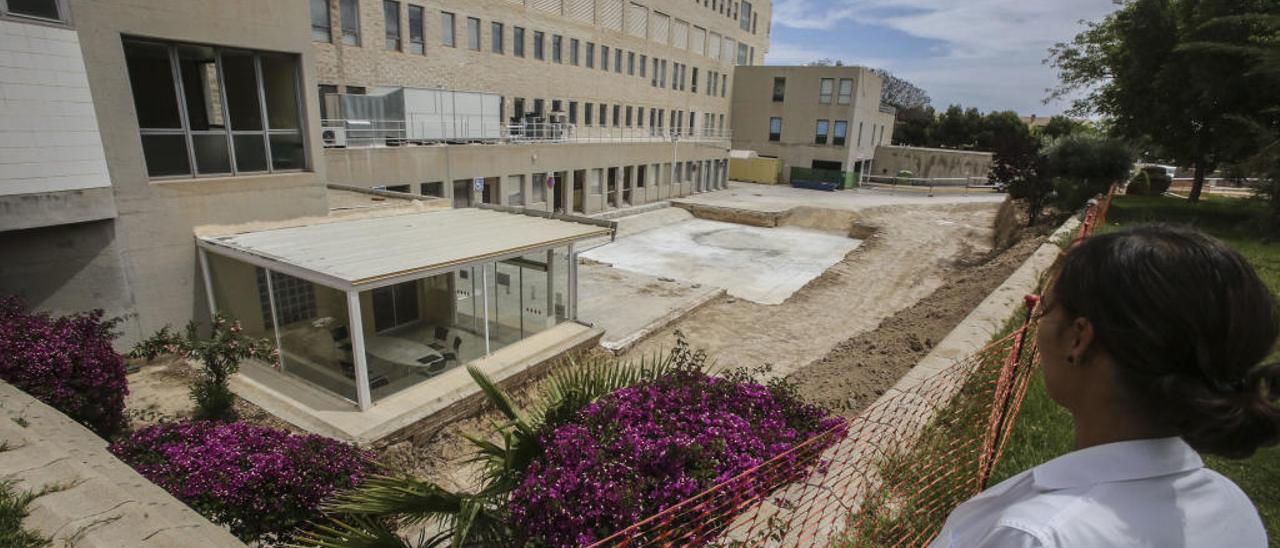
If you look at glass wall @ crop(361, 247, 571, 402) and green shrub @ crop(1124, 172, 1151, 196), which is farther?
green shrub @ crop(1124, 172, 1151, 196)

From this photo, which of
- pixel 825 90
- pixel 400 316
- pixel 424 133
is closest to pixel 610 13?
pixel 424 133

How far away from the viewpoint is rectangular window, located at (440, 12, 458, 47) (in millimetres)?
25094

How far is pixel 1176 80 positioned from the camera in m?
18.7

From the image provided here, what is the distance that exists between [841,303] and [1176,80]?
1227 centimetres

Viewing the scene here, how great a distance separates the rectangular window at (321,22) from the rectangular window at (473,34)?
6400 mm

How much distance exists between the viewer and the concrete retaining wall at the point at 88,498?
3.82 metres

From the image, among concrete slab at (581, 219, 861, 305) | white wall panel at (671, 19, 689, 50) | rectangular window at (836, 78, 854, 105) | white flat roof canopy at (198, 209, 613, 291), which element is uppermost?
white wall panel at (671, 19, 689, 50)

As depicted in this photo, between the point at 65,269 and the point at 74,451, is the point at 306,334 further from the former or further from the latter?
the point at 74,451

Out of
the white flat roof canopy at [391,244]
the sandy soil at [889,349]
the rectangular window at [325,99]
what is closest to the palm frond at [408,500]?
the sandy soil at [889,349]

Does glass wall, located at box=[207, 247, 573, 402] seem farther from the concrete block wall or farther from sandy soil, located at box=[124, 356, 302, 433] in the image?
the concrete block wall

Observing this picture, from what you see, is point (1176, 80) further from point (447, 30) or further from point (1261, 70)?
point (447, 30)

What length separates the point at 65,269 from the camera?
8812 mm

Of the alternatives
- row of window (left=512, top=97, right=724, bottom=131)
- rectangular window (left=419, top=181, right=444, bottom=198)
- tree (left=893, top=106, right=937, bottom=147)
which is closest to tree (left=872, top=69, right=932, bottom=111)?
tree (left=893, top=106, right=937, bottom=147)

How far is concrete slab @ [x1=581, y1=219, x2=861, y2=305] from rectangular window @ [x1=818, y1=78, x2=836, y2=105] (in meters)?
21.0
